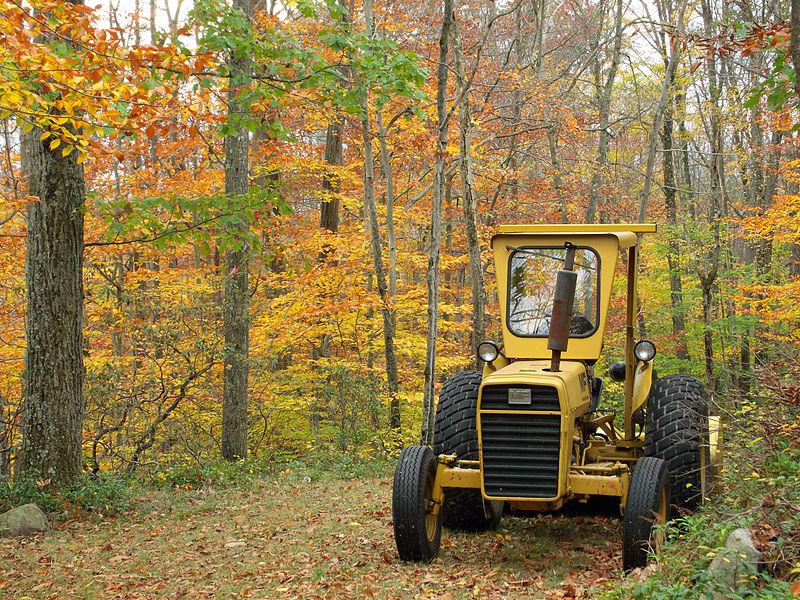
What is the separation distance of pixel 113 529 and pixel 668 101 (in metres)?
18.1

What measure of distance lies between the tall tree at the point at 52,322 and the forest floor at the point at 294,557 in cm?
90

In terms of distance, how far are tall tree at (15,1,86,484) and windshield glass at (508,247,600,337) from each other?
502 centimetres

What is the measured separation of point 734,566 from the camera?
3.64 metres

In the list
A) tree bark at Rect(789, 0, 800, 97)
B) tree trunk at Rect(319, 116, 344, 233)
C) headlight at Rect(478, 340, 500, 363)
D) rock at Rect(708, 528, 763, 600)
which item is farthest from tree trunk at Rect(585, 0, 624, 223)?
rock at Rect(708, 528, 763, 600)

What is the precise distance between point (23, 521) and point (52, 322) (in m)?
2.12

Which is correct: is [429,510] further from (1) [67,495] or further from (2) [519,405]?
(1) [67,495]

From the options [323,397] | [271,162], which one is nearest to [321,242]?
[271,162]

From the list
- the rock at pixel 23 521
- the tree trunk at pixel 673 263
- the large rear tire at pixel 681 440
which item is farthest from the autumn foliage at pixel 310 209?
the rock at pixel 23 521

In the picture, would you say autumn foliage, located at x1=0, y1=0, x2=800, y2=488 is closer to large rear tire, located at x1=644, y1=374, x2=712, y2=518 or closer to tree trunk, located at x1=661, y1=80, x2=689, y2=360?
tree trunk, located at x1=661, y1=80, x2=689, y2=360

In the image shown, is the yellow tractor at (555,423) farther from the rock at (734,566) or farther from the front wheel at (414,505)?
the rock at (734,566)

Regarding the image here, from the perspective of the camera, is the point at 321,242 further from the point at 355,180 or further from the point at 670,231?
the point at 670,231

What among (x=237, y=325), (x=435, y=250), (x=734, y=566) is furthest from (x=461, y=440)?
(x=237, y=325)

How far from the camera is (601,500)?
700 centimetres

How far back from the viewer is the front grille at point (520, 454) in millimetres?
5301
